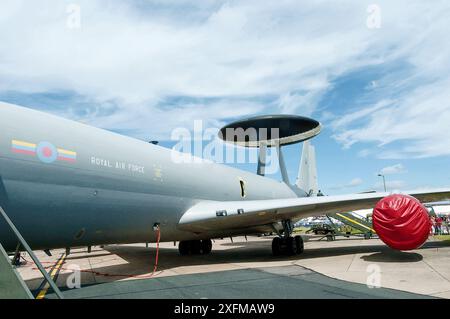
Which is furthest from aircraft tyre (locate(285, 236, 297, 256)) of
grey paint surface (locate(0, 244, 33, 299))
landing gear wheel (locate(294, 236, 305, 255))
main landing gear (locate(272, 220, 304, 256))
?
grey paint surface (locate(0, 244, 33, 299))

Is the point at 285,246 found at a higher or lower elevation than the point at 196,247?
higher

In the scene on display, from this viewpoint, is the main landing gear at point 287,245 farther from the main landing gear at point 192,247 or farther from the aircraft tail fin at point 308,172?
the aircraft tail fin at point 308,172

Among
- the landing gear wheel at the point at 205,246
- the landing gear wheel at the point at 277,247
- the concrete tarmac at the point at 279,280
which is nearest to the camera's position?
the concrete tarmac at the point at 279,280

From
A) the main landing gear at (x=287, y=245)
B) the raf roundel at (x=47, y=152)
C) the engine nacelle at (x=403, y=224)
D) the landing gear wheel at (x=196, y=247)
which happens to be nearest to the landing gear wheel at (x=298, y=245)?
the main landing gear at (x=287, y=245)

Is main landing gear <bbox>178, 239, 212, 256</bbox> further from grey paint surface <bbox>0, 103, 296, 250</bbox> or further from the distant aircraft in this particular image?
grey paint surface <bbox>0, 103, 296, 250</bbox>

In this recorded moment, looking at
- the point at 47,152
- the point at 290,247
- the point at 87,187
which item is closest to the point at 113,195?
the point at 87,187

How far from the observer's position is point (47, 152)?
327 inches

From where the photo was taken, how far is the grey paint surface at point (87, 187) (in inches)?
303

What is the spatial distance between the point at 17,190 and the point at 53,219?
1.15 metres

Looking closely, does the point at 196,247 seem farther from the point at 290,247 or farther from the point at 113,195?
the point at 113,195

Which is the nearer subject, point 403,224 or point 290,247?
point 403,224

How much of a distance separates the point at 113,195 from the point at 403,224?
873 cm

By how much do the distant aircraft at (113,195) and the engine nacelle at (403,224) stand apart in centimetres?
3
